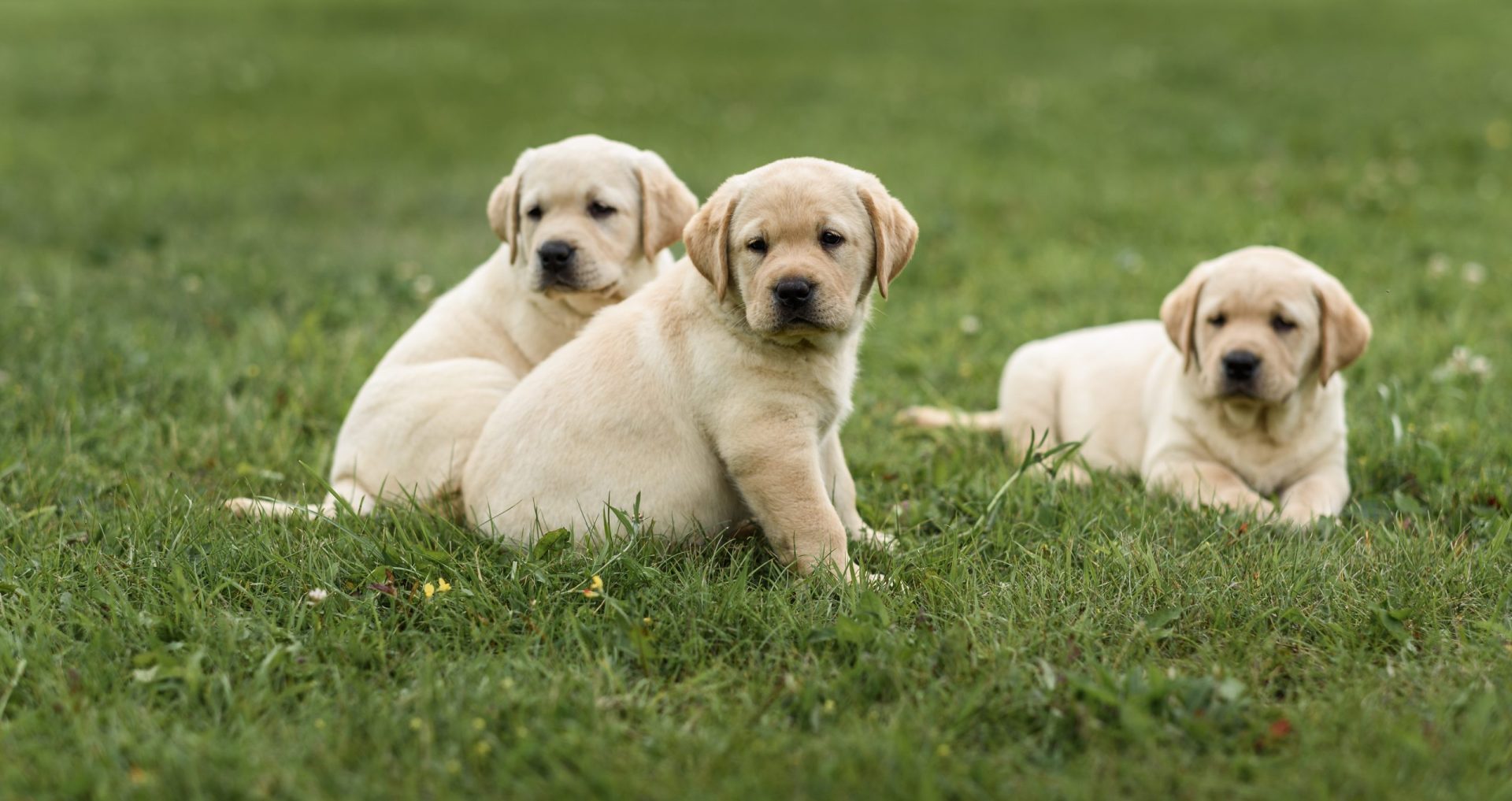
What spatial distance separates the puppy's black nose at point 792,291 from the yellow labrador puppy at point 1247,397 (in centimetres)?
126

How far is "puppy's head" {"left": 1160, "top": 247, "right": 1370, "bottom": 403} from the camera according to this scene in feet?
15.0

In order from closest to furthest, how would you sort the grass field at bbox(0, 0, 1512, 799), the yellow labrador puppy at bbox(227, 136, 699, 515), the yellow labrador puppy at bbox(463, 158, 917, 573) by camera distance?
the grass field at bbox(0, 0, 1512, 799) < the yellow labrador puppy at bbox(463, 158, 917, 573) < the yellow labrador puppy at bbox(227, 136, 699, 515)

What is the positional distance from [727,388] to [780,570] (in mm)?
552

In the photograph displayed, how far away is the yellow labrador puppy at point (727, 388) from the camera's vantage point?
3.65 meters

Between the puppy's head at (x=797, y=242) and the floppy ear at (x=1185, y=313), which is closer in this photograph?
the puppy's head at (x=797, y=242)

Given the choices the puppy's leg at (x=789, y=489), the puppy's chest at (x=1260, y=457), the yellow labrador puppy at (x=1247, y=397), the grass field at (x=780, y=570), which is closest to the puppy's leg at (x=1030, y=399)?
the yellow labrador puppy at (x=1247, y=397)

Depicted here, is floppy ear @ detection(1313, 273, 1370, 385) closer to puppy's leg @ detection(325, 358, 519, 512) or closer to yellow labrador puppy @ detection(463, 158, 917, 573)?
yellow labrador puppy @ detection(463, 158, 917, 573)

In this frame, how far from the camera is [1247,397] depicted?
4.67 meters

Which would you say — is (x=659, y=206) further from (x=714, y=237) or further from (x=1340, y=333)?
(x=1340, y=333)

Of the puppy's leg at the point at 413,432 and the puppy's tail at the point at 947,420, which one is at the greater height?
the puppy's leg at the point at 413,432

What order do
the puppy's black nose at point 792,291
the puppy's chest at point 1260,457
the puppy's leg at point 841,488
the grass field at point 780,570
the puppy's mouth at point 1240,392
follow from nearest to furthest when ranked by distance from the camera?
the grass field at point 780,570
the puppy's black nose at point 792,291
the puppy's leg at point 841,488
the puppy's mouth at point 1240,392
the puppy's chest at point 1260,457

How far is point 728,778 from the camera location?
8.61 feet

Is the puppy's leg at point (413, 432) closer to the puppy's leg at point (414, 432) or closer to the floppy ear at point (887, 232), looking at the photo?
the puppy's leg at point (414, 432)

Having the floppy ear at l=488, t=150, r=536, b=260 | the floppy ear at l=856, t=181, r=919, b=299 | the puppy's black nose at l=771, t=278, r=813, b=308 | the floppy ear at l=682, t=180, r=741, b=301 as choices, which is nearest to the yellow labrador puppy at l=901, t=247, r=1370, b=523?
the floppy ear at l=856, t=181, r=919, b=299
